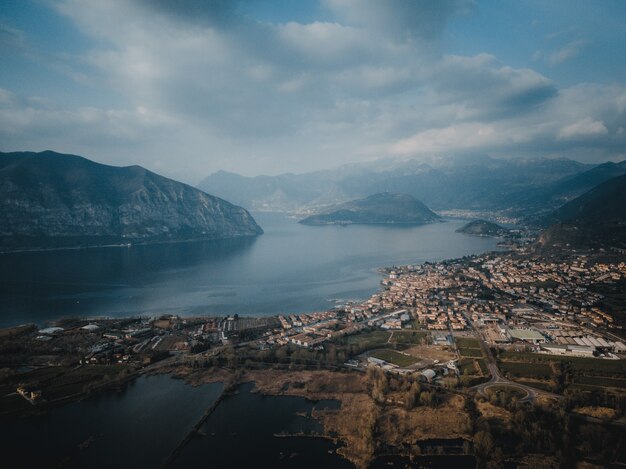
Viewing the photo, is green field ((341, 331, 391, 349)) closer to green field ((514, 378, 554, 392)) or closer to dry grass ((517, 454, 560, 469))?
green field ((514, 378, 554, 392))

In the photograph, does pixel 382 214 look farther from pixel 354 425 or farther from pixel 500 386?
pixel 354 425

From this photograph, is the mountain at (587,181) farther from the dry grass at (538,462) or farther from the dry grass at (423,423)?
the dry grass at (538,462)

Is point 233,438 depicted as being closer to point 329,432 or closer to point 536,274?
point 329,432

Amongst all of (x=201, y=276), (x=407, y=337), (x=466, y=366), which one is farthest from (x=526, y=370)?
(x=201, y=276)

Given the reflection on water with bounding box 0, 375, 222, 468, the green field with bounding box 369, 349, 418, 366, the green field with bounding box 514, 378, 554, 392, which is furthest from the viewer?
the green field with bounding box 369, 349, 418, 366

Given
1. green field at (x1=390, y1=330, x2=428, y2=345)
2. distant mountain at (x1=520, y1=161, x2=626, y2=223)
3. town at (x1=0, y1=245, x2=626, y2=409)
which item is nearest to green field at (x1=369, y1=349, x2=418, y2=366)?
town at (x1=0, y1=245, x2=626, y2=409)

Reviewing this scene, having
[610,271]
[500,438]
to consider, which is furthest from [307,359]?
[610,271]

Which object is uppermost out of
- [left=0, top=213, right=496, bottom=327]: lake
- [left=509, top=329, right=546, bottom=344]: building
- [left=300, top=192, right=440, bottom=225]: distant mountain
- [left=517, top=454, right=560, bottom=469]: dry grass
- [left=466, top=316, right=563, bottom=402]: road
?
[left=300, top=192, right=440, bottom=225]: distant mountain
